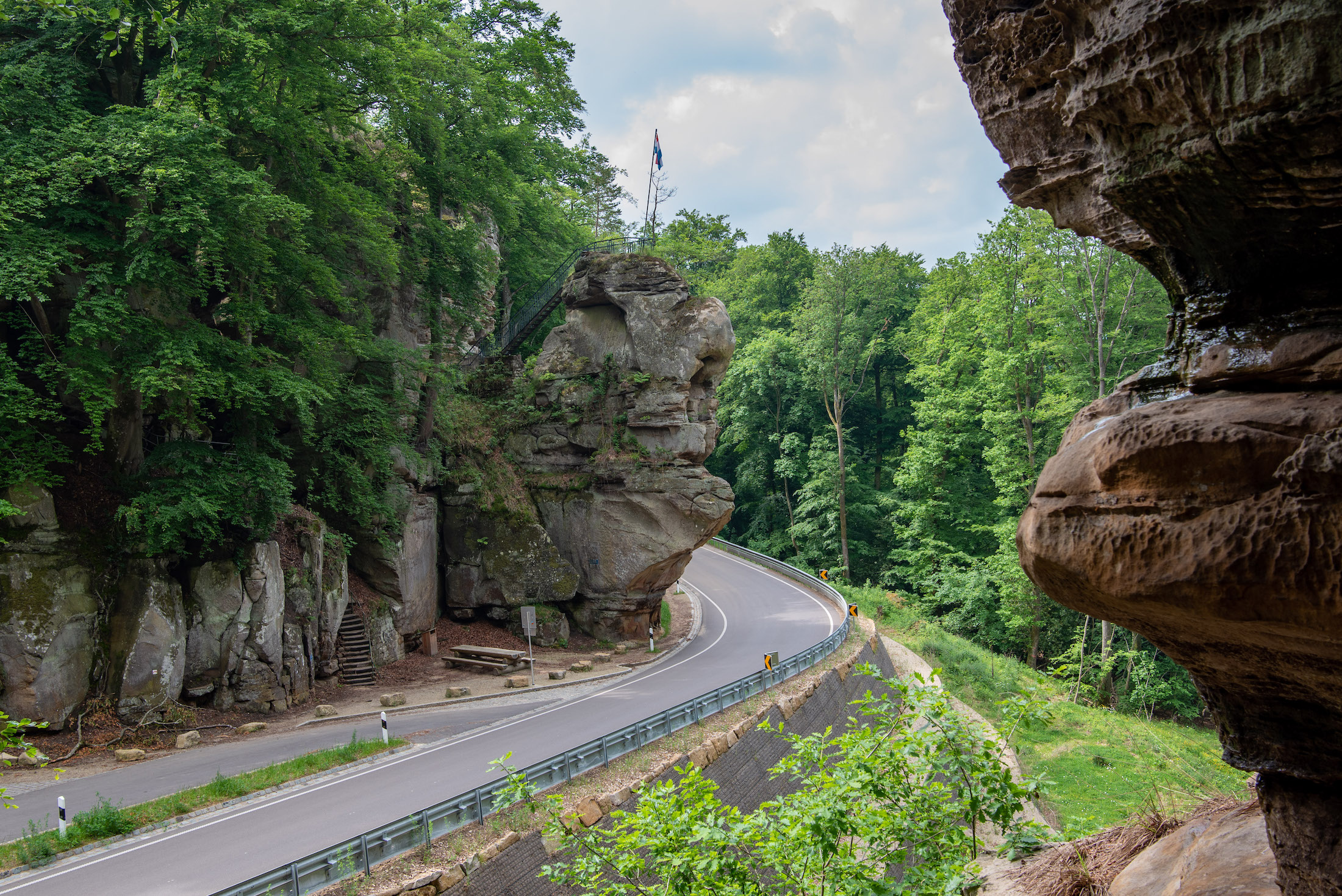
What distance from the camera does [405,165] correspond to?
68.5ft

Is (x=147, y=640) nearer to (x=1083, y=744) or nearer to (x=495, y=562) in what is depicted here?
(x=495, y=562)

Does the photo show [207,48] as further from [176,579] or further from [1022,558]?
[1022,558]

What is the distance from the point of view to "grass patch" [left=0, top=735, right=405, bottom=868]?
8828 mm

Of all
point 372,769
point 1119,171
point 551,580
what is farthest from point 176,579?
point 1119,171

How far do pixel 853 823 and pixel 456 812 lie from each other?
5847 mm

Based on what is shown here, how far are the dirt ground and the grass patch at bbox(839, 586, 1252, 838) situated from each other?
8626 millimetres

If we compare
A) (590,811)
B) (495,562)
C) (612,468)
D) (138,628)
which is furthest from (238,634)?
(612,468)

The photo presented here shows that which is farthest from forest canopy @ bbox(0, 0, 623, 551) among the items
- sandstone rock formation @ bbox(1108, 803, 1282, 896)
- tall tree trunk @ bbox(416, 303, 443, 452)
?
sandstone rock formation @ bbox(1108, 803, 1282, 896)

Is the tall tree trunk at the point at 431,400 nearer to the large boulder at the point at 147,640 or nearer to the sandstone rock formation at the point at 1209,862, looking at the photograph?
the large boulder at the point at 147,640

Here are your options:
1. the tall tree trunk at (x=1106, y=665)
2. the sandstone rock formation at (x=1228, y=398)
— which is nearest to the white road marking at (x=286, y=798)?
the sandstone rock formation at (x=1228, y=398)

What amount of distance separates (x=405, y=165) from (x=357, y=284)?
4.04 meters

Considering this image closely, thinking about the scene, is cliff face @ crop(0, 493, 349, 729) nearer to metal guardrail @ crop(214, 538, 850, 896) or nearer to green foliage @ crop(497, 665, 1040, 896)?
metal guardrail @ crop(214, 538, 850, 896)

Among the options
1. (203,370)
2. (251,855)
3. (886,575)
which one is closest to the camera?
(251,855)

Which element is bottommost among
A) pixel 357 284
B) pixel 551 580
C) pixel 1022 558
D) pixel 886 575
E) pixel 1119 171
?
pixel 886 575
